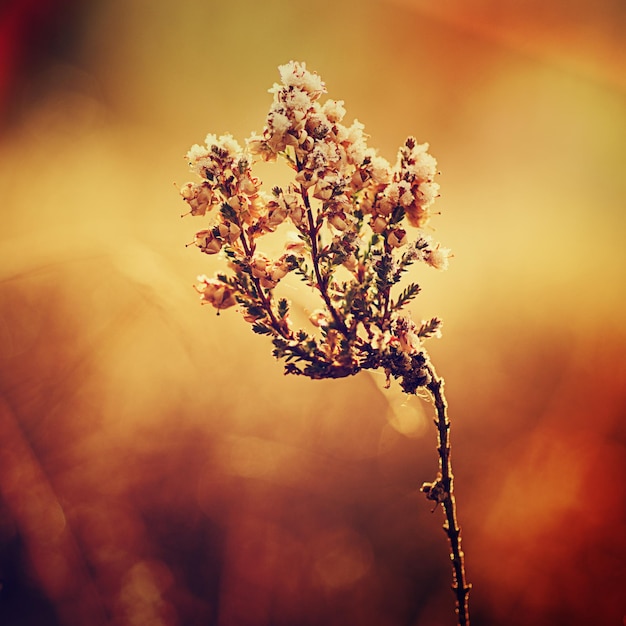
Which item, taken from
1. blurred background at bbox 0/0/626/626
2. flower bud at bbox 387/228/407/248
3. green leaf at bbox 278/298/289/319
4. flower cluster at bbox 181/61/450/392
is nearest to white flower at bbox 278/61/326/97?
flower cluster at bbox 181/61/450/392

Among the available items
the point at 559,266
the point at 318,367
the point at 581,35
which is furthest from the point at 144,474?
the point at 581,35

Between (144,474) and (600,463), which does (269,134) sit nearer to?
(144,474)

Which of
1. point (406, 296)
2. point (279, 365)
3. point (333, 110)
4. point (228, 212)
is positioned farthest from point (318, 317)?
point (279, 365)

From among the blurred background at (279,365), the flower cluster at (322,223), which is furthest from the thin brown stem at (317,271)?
the blurred background at (279,365)

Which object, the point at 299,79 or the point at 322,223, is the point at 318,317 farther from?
the point at 299,79

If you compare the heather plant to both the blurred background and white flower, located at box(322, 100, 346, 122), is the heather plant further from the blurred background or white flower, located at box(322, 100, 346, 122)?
the blurred background
